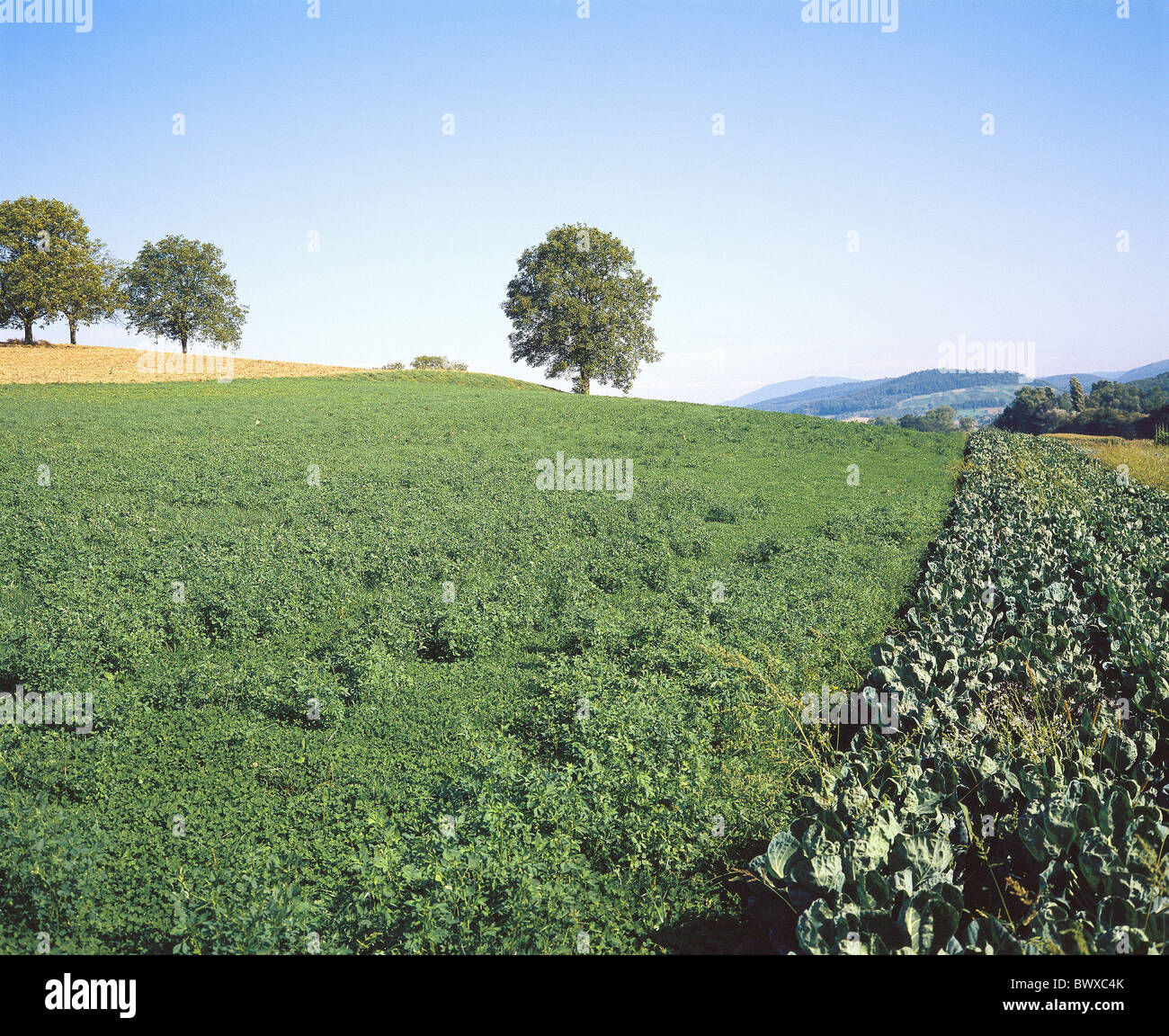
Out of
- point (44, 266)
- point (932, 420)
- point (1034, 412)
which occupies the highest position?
point (44, 266)

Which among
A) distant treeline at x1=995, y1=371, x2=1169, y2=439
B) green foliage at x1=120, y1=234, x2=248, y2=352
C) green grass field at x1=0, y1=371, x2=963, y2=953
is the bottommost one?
green grass field at x1=0, y1=371, x2=963, y2=953

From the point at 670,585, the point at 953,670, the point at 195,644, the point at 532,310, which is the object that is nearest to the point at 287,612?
the point at 195,644

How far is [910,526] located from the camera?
62.5ft

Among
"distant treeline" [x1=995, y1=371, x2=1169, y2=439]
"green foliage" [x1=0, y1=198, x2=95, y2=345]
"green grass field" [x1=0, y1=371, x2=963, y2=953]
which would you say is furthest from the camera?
"distant treeline" [x1=995, y1=371, x2=1169, y2=439]

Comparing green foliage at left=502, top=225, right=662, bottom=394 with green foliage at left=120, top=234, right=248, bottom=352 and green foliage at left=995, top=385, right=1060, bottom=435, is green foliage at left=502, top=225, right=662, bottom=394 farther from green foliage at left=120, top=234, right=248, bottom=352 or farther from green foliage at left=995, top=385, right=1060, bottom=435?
green foliage at left=995, top=385, right=1060, bottom=435

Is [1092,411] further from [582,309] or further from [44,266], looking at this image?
[44,266]

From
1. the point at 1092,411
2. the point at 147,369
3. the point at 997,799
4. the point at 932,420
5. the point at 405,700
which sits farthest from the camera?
the point at 932,420

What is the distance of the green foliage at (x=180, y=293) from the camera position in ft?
217

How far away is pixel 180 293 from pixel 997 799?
78.9 metres

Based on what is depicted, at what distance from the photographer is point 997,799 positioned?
18.7 feet

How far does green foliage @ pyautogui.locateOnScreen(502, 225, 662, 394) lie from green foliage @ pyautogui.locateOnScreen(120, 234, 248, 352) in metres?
29.2

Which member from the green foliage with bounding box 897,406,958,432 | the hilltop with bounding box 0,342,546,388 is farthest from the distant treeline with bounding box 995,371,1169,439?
the hilltop with bounding box 0,342,546,388

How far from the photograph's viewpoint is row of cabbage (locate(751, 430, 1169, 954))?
4.27 m

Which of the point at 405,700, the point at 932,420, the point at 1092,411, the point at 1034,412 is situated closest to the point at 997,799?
the point at 405,700
